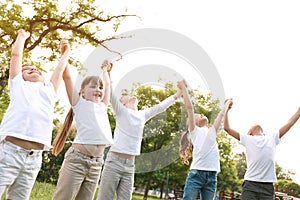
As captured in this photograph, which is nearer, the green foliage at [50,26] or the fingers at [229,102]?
the fingers at [229,102]

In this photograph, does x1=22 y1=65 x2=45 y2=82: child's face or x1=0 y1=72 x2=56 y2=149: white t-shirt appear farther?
x1=22 y1=65 x2=45 y2=82: child's face

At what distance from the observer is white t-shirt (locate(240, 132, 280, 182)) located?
4.83 m

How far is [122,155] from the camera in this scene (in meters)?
4.55

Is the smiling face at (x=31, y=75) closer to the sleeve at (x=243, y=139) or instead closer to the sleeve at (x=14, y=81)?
the sleeve at (x=14, y=81)

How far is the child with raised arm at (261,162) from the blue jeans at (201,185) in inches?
15.3

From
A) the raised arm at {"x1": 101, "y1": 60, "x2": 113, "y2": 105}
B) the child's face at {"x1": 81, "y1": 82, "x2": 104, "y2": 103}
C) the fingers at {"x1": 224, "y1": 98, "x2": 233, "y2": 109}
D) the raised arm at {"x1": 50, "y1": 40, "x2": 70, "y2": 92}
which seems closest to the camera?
the raised arm at {"x1": 50, "y1": 40, "x2": 70, "y2": 92}

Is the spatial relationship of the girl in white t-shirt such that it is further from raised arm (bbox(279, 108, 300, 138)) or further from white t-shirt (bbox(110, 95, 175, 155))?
raised arm (bbox(279, 108, 300, 138))

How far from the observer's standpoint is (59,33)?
461 inches

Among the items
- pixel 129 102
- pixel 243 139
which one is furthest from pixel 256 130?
pixel 129 102

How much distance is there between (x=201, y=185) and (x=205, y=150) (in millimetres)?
468

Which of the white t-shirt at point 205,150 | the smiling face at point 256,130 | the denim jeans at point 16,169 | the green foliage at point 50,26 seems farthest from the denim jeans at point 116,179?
the green foliage at point 50,26

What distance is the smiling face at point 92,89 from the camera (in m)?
4.00

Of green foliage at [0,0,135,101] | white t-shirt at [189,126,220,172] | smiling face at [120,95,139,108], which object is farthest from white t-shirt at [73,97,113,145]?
green foliage at [0,0,135,101]

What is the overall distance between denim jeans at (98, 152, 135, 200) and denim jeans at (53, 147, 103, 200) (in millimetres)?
584
